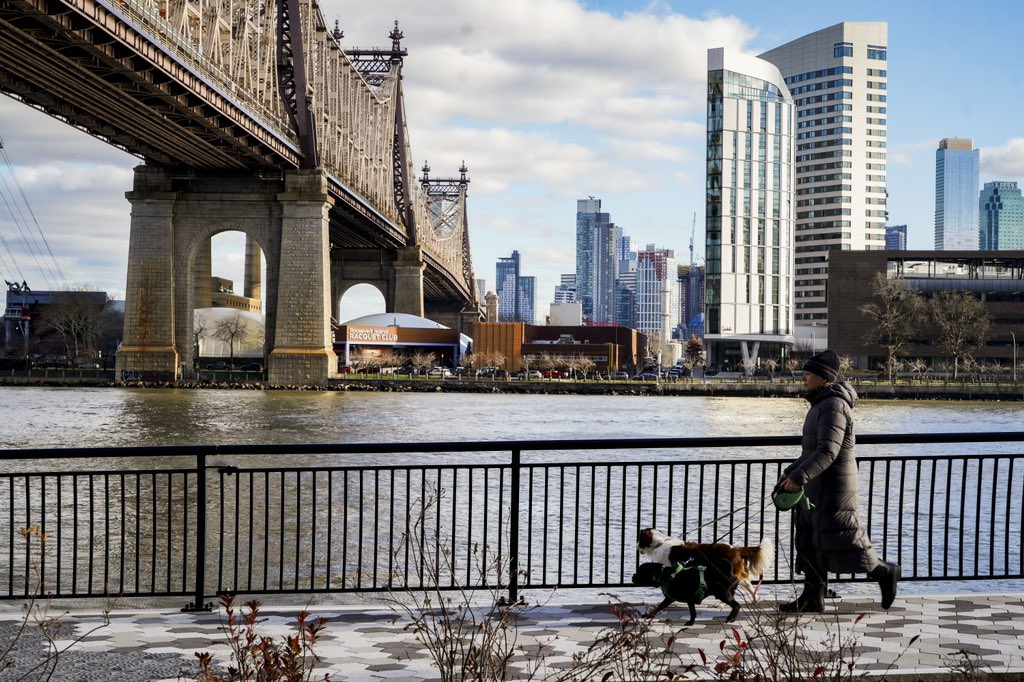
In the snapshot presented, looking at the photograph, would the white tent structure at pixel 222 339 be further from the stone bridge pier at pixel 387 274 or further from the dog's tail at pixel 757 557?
the dog's tail at pixel 757 557

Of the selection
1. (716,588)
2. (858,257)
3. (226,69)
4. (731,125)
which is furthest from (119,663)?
(731,125)

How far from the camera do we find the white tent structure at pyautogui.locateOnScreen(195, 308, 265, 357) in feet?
385

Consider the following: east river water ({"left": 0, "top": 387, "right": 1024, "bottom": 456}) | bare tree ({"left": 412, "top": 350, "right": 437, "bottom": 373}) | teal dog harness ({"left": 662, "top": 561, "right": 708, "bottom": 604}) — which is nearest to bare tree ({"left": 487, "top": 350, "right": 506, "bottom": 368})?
bare tree ({"left": 412, "top": 350, "right": 437, "bottom": 373})

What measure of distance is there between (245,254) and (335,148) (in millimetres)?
58407

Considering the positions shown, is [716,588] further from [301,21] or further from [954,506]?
[301,21]

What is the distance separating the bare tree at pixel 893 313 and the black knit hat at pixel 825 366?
334 feet

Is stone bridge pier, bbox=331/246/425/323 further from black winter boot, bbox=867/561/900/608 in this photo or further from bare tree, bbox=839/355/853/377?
black winter boot, bbox=867/561/900/608

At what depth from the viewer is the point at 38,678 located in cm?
606

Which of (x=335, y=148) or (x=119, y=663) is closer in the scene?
(x=119, y=663)

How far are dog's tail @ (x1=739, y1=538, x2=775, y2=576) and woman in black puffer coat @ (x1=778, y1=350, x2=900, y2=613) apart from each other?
319mm

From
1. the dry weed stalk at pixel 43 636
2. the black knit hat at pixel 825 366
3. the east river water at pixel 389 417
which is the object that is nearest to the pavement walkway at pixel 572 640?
the dry weed stalk at pixel 43 636

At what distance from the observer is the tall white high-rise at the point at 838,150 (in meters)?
179

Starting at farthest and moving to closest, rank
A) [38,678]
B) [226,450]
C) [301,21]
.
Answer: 1. [301,21]
2. [226,450]
3. [38,678]

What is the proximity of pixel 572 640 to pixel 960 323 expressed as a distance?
10541cm
